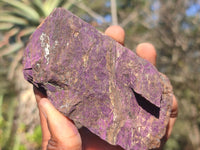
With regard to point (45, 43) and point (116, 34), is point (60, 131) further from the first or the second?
point (116, 34)

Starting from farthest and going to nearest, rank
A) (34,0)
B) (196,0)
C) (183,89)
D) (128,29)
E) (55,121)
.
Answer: (128,29), (183,89), (196,0), (34,0), (55,121)

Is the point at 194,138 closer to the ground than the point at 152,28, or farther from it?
closer to the ground

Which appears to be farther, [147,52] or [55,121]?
[147,52]

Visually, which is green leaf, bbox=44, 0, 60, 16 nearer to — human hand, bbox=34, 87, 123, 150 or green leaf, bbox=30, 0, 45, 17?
green leaf, bbox=30, 0, 45, 17

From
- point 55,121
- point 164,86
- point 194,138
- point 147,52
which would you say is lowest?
point 194,138

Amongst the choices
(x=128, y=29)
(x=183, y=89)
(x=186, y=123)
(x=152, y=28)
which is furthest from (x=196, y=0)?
(x=186, y=123)

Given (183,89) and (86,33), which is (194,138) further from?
(86,33)

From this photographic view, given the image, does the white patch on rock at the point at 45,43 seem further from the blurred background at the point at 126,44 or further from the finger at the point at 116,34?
the blurred background at the point at 126,44

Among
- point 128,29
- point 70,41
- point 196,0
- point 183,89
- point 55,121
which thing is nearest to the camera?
point 55,121
